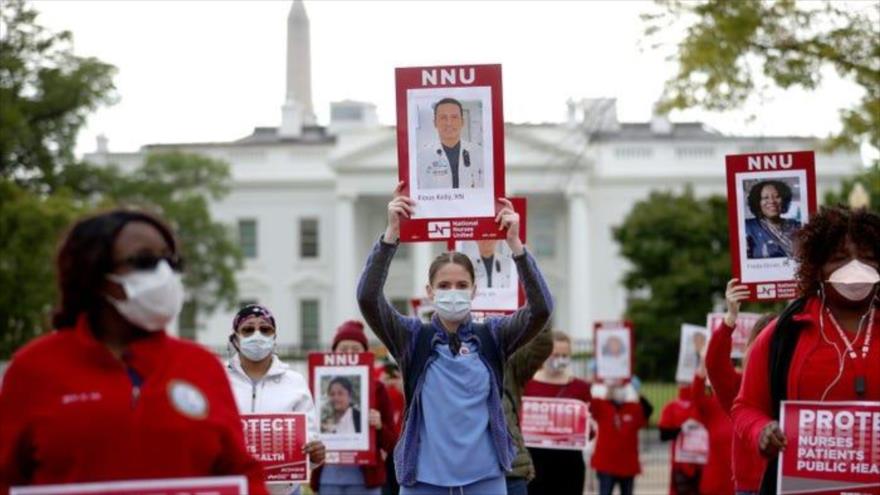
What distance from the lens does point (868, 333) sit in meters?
6.01

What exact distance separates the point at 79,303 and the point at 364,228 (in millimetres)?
89018

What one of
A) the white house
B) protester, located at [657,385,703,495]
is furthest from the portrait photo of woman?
the white house

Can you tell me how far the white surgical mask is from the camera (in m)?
13.3

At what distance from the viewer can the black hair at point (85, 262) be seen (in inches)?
182

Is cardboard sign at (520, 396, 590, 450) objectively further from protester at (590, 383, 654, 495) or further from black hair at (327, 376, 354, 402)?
protester at (590, 383, 654, 495)

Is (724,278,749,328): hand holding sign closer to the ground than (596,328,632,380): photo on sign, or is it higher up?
higher up

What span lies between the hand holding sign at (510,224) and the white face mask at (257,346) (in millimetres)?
1331

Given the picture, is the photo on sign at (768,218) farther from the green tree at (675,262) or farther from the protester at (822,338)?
the green tree at (675,262)

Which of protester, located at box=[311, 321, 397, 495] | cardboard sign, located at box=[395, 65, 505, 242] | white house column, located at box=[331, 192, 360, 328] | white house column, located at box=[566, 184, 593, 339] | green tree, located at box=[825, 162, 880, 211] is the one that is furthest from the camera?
white house column, located at box=[331, 192, 360, 328]

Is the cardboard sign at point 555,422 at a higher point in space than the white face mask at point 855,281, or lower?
lower

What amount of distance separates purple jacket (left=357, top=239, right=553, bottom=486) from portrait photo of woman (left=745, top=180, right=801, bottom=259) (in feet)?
6.87

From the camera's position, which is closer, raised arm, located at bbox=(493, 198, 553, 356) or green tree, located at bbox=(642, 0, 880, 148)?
raised arm, located at bbox=(493, 198, 553, 356)

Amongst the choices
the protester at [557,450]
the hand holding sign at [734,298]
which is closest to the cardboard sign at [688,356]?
the protester at [557,450]

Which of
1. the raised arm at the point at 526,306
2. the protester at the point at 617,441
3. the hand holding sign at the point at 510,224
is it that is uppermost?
the hand holding sign at the point at 510,224
